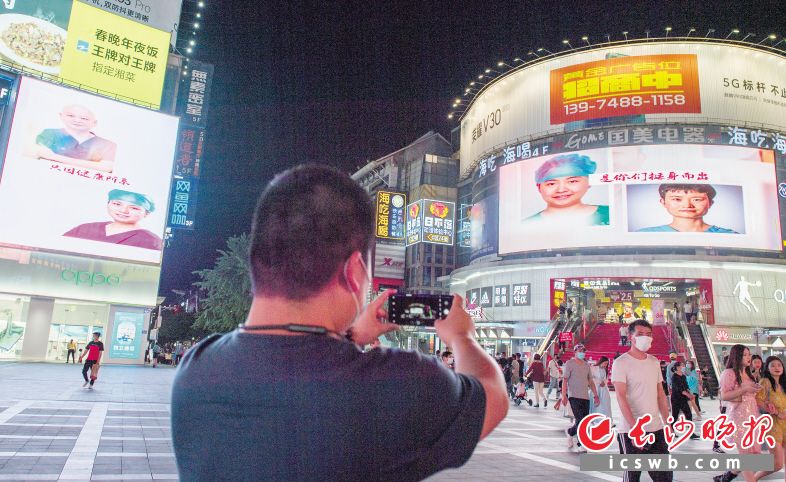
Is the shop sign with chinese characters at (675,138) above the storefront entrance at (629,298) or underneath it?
above

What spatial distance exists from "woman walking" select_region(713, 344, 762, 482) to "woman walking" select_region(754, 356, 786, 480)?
0.13 m

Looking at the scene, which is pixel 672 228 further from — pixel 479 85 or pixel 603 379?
pixel 603 379

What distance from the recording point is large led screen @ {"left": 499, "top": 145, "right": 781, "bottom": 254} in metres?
33.2

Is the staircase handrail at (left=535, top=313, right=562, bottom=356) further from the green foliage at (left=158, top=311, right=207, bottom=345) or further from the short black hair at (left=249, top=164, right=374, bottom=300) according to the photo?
the green foliage at (left=158, top=311, right=207, bottom=345)

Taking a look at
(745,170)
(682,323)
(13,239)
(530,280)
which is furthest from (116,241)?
(745,170)

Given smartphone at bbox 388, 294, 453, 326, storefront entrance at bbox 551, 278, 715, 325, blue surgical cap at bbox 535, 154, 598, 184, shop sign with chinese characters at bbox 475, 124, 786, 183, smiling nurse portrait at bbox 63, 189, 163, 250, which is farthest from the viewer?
blue surgical cap at bbox 535, 154, 598, 184

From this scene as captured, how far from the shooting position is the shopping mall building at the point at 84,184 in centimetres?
2320

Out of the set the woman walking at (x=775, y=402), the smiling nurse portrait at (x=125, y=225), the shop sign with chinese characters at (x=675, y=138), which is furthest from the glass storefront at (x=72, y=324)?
the shop sign with chinese characters at (x=675, y=138)

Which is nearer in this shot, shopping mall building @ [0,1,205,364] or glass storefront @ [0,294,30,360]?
shopping mall building @ [0,1,205,364]

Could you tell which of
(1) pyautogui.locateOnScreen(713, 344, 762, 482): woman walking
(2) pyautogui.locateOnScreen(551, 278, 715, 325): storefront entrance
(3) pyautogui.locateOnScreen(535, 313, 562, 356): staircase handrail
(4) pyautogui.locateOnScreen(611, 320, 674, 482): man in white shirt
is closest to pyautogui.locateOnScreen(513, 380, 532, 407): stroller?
(3) pyautogui.locateOnScreen(535, 313, 562, 356): staircase handrail

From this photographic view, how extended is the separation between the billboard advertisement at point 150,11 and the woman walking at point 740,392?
28429 millimetres

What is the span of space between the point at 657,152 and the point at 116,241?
31833 mm

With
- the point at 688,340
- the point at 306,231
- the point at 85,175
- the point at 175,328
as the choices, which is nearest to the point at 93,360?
the point at 85,175

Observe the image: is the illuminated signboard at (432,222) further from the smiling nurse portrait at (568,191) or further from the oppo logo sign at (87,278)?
the oppo logo sign at (87,278)
